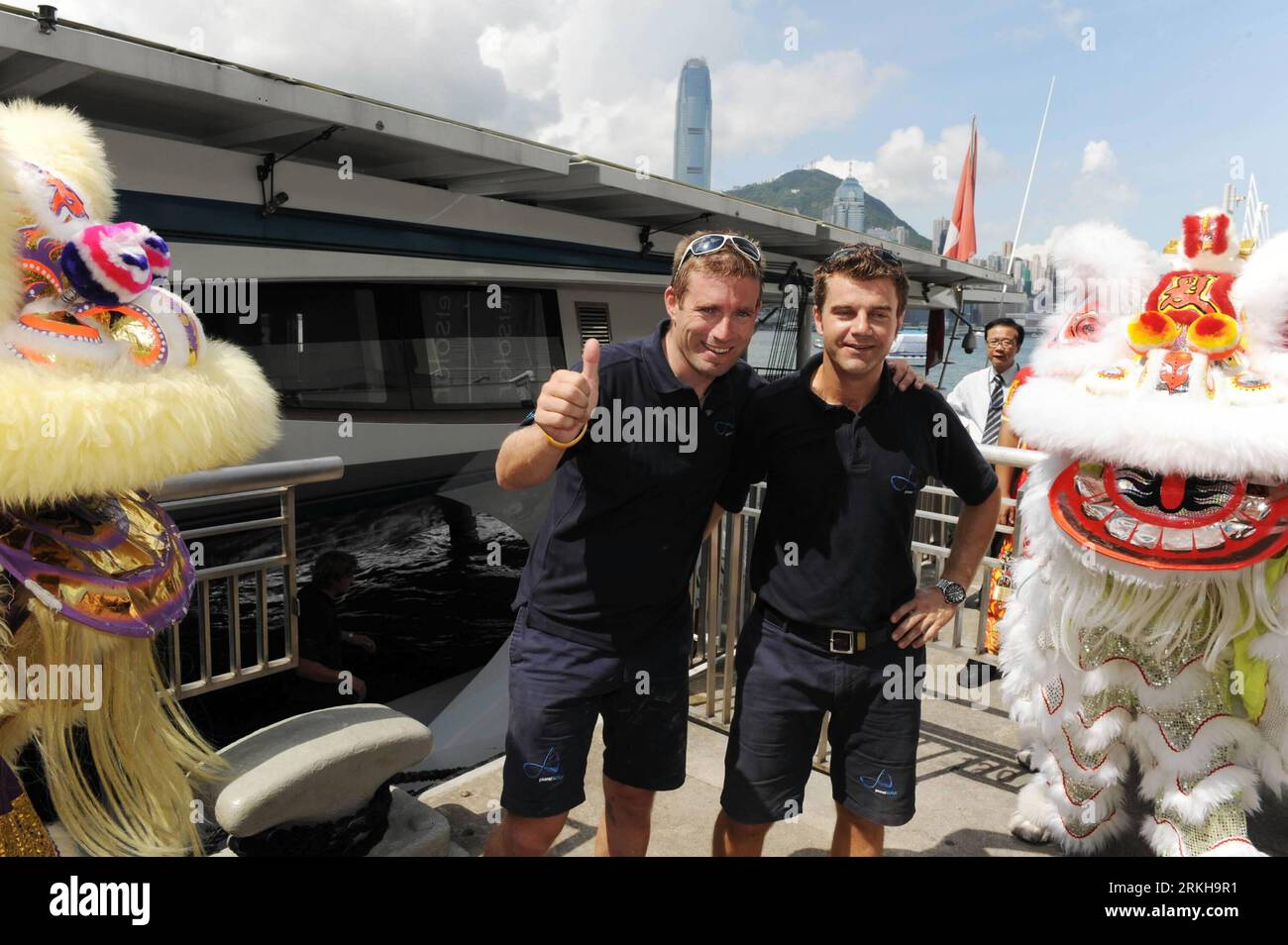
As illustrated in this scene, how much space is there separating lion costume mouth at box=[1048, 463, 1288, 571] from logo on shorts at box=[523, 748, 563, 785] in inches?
60.6

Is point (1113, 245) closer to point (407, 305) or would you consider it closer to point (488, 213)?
point (407, 305)

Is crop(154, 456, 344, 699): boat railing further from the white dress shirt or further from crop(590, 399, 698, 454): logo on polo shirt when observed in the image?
the white dress shirt

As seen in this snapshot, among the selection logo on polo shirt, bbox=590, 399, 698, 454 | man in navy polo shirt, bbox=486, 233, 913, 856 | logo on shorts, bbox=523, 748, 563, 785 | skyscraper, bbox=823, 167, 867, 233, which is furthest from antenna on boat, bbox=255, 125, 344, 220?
skyscraper, bbox=823, 167, 867, 233

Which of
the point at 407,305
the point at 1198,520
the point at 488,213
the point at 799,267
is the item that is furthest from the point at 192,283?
the point at 799,267

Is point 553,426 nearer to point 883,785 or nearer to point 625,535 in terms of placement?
point 625,535

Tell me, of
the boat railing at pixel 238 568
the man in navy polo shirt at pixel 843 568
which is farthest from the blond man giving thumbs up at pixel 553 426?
the boat railing at pixel 238 568

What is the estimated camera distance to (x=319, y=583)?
600 centimetres

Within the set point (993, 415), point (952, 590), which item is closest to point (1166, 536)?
point (952, 590)

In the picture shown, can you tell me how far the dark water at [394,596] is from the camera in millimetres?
6590

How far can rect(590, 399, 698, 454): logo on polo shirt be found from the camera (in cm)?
201

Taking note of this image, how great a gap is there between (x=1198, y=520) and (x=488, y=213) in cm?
704

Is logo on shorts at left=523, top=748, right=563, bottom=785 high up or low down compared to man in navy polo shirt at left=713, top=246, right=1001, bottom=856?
down

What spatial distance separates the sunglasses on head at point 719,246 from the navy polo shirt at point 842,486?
34 cm

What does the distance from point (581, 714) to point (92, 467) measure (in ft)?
3.82
